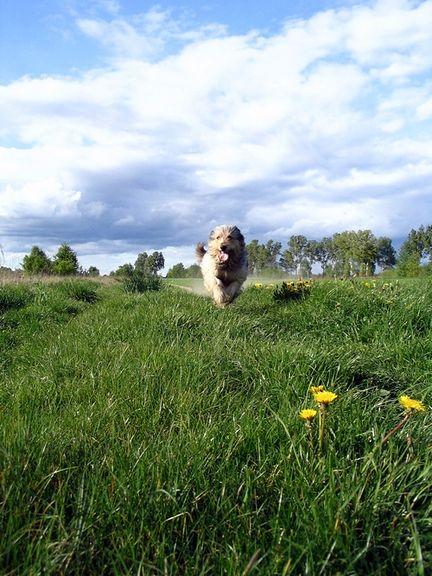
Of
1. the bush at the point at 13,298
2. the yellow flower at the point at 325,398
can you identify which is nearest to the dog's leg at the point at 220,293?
the bush at the point at 13,298

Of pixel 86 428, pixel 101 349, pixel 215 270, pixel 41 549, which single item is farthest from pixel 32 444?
A: pixel 215 270

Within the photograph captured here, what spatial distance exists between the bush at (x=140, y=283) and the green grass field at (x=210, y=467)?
1141 centimetres

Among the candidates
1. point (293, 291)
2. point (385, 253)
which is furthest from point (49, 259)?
point (385, 253)

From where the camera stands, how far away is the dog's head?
34.7 ft

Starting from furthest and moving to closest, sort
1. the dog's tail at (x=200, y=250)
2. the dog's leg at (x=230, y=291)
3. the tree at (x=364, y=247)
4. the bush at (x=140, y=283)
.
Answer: the tree at (x=364, y=247) → the bush at (x=140, y=283) → the dog's tail at (x=200, y=250) → the dog's leg at (x=230, y=291)

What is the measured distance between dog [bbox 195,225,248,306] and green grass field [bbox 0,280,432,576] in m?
6.01

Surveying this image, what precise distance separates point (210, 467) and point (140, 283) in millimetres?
14107

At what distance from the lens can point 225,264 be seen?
10531mm

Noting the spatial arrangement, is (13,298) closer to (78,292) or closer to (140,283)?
(78,292)

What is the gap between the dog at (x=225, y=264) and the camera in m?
10.3

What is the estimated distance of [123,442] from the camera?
90.9 inches

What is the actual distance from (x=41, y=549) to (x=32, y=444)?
2.31 ft

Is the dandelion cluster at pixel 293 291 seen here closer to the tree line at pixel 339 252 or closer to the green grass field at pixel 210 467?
the green grass field at pixel 210 467

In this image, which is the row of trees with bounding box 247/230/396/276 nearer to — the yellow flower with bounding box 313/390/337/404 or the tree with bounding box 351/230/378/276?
the tree with bounding box 351/230/378/276
